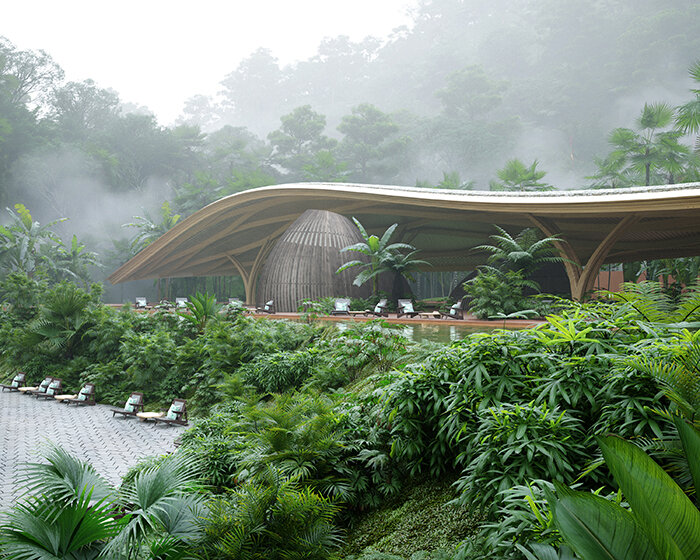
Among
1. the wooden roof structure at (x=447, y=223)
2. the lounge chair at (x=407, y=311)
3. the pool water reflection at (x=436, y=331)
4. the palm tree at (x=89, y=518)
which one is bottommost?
the palm tree at (x=89, y=518)

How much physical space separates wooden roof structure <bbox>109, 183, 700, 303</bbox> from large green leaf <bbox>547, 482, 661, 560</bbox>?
467 inches

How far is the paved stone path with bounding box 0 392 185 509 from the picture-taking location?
8.15 meters

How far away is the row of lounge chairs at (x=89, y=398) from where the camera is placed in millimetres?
10910

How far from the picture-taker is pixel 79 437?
33.0 feet

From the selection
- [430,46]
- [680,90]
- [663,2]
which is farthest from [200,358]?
[430,46]

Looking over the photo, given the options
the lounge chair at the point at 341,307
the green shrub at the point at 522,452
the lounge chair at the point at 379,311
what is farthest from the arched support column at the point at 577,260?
the green shrub at the point at 522,452

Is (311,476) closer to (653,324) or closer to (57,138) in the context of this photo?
(653,324)

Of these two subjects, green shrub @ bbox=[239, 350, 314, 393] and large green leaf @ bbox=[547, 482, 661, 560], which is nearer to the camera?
large green leaf @ bbox=[547, 482, 661, 560]

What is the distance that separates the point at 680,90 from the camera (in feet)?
173

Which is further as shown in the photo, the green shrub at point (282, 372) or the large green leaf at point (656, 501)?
the green shrub at point (282, 372)

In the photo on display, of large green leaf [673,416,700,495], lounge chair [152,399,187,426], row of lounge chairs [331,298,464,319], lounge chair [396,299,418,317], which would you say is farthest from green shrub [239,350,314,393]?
large green leaf [673,416,700,495]

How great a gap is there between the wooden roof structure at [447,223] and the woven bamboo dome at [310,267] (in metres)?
2.05

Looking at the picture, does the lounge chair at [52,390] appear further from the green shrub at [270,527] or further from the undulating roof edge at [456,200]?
the green shrub at [270,527]

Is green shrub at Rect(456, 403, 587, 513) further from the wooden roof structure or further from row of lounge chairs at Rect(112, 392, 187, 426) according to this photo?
the wooden roof structure
